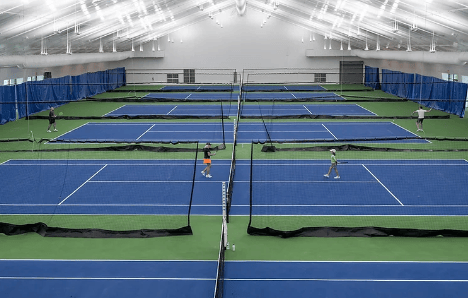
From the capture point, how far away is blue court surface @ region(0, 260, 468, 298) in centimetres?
1209

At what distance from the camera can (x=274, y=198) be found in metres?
19.8

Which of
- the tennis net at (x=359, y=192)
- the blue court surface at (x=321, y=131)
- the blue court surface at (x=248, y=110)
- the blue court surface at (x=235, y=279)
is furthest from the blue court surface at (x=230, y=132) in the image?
the blue court surface at (x=235, y=279)

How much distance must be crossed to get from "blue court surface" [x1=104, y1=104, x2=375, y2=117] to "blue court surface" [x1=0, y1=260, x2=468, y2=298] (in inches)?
1118

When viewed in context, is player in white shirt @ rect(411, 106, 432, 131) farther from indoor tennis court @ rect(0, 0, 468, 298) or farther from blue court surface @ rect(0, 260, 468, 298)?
blue court surface @ rect(0, 260, 468, 298)

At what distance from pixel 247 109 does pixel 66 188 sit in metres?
25.9

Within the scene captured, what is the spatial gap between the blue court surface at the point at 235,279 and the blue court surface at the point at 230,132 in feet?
56.3

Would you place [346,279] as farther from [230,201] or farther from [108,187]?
[108,187]

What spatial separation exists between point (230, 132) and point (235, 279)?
2159 cm

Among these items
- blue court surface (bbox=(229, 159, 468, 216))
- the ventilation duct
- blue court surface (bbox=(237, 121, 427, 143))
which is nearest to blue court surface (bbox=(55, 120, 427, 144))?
blue court surface (bbox=(237, 121, 427, 143))

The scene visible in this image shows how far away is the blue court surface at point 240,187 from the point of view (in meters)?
18.5

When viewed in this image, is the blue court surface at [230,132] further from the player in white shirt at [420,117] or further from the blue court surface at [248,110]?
the blue court surface at [248,110]

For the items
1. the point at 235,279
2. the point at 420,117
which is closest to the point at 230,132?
the point at 420,117

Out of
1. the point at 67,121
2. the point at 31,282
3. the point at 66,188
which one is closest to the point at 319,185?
the point at 66,188

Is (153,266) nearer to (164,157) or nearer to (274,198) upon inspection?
(274,198)
